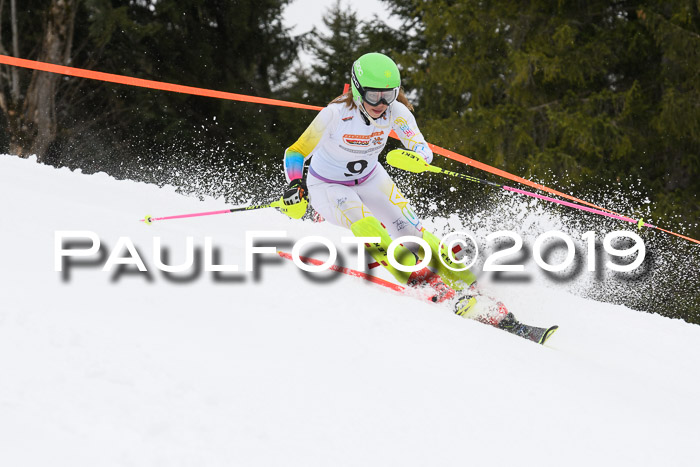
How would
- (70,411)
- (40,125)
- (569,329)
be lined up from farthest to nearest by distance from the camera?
(40,125) → (569,329) → (70,411)

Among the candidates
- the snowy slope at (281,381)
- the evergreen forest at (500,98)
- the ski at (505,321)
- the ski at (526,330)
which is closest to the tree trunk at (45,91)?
the evergreen forest at (500,98)

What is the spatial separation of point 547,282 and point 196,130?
30.4 feet

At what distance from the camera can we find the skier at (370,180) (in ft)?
13.5

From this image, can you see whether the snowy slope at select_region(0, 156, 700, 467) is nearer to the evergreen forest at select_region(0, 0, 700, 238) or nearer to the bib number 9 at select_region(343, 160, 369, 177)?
the bib number 9 at select_region(343, 160, 369, 177)

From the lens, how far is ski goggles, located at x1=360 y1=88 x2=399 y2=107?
4.11m

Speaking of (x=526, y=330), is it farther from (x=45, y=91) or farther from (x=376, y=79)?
(x=45, y=91)

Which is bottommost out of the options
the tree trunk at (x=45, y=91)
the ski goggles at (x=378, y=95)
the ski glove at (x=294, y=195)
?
the ski glove at (x=294, y=195)

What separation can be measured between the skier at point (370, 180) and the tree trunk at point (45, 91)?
724cm

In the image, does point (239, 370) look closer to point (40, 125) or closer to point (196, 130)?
point (40, 125)

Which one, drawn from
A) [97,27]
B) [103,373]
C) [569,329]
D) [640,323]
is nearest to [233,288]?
[103,373]

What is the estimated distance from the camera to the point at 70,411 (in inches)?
81.4

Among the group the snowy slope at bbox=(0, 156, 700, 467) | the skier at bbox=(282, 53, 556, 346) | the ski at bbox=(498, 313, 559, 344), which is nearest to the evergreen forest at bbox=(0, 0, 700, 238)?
the skier at bbox=(282, 53, 556, 346)

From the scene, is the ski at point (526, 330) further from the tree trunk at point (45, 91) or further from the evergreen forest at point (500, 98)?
the tree trunk at point (45, 91)

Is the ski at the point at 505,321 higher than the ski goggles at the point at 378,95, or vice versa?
the ski goggles at the point at 378,95
